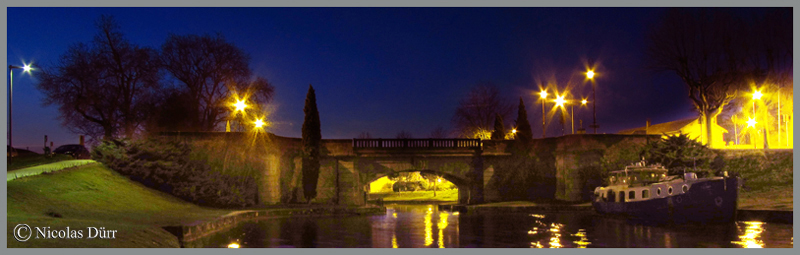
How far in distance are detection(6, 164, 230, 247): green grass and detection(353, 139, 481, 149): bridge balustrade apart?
43.3 ft

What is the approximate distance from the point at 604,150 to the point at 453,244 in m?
20.4

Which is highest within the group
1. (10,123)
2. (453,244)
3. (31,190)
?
(10,123)

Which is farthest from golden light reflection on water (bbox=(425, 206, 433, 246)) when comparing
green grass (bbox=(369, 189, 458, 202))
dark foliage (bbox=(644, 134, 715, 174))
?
green grass (bbox=(369, 189, 458, 202))

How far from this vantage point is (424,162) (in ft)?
149

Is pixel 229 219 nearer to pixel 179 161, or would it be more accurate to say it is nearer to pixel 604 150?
pixel 179 161

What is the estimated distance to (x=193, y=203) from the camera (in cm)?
3541

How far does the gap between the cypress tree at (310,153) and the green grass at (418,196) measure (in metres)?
18.7

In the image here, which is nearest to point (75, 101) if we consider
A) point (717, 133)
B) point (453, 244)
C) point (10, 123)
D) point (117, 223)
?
point (10, 123)

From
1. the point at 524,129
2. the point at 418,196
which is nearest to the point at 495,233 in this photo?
the point at 524,129

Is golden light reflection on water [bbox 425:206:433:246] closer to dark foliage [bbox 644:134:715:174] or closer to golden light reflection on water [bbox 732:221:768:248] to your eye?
golden light reflection on water [bbox 732:221:768:248]

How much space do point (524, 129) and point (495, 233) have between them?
19902 mm

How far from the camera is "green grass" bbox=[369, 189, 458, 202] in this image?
6169cm

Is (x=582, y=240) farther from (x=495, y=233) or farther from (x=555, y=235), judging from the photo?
(x=495, y=233)

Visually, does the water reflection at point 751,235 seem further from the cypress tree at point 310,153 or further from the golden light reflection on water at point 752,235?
the cypress tree at point 310,153
